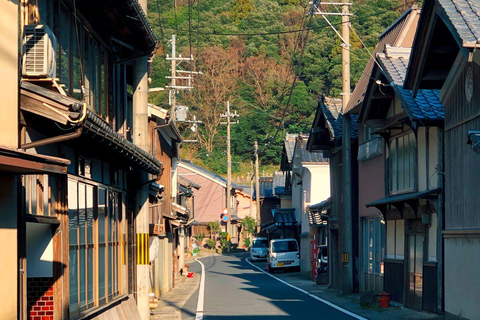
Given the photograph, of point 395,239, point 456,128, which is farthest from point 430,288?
point 456,128

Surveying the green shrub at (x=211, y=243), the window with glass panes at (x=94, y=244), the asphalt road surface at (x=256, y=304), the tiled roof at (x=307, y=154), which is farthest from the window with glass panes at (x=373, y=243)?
the green shrub at (x=211, y=243)

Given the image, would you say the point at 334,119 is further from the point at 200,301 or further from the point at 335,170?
the point at 200,301

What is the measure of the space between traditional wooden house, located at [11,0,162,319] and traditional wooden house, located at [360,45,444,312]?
705cm

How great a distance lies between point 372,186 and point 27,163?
19.1m

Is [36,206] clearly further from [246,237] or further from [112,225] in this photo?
[246,237]

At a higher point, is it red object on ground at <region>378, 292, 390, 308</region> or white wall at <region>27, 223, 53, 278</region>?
white wall at <region>27, 223, 53, 278</region>

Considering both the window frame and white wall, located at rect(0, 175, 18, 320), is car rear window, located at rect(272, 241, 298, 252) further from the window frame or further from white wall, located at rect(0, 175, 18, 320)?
white wall, located at rect(0, 175, 18, 320)

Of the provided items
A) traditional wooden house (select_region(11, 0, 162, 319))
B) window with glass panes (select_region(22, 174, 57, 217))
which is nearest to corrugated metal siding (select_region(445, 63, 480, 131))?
traditional wooden house (select_region(11, 0, 162, 319))

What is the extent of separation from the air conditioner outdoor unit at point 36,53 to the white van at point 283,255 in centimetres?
3645

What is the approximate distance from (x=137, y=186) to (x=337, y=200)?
1490cm

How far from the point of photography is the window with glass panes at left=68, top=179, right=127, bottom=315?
11.5 m

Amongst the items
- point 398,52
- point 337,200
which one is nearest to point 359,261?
point 337,200

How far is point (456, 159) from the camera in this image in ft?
51.5

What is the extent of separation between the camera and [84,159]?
1227cm
